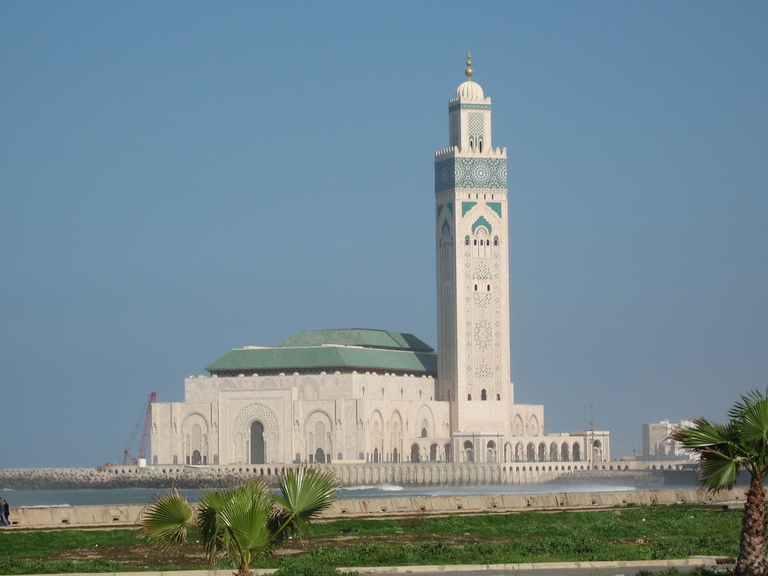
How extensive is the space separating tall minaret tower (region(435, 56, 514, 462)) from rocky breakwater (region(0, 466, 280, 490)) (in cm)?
1956

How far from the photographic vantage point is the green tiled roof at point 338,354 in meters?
131

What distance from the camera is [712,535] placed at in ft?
130

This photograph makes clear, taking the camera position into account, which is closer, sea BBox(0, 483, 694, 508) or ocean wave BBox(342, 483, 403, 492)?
sea BBox(0, 483, 694, 508)

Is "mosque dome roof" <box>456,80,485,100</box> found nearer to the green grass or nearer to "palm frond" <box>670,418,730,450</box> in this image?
the green grass

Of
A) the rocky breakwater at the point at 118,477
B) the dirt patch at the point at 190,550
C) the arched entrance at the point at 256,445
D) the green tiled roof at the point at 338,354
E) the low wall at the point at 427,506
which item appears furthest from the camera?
the arched entrance at the point at 256,445

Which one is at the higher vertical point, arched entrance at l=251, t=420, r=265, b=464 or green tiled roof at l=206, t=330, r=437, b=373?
green tiled roof at l=206, t=330, r=437, b=373

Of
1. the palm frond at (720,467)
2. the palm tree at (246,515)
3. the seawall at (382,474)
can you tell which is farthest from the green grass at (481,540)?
the seawall at (382,474)

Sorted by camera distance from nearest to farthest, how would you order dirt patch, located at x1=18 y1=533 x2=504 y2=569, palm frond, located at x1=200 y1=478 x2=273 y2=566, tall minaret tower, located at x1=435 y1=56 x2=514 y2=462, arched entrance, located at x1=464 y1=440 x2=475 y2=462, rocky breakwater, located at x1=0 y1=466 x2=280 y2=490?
palm frond, located at x1=200 y1=478 x2=273 y2=566 < dirt patch, located at x1=18 y1=533 x2=504 y2=569 < rocky breakwater, located at x1=0 y1=466 x2=280 y2=490 < arched entrance, located at x1=464 y1=440 x2=475 y2=462 < tall minaret tower, located at x1=435 y1=56 x2=514 y2=462

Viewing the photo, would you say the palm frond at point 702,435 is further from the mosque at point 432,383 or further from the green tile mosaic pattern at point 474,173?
the green tile mosaic pattern at point 474,173

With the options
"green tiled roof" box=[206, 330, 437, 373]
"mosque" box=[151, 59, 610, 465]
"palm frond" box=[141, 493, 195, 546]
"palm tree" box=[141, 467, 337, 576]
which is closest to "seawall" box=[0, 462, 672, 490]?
"mosque" box=[151, 59, 610, 465]

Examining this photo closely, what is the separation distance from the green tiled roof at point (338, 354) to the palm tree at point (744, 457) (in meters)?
102

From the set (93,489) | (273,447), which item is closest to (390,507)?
(273,447)

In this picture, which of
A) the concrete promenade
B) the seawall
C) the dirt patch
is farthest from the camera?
the seawall

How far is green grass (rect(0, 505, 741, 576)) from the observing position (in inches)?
1348
